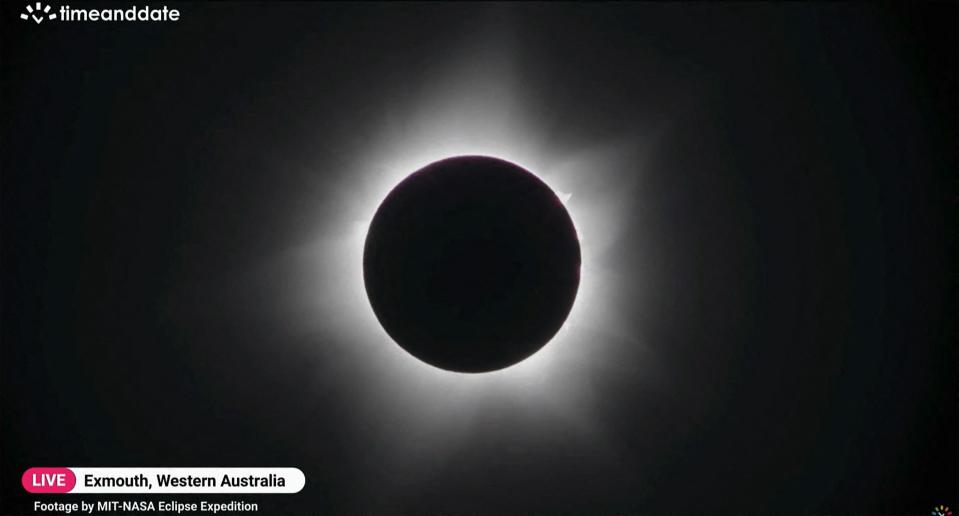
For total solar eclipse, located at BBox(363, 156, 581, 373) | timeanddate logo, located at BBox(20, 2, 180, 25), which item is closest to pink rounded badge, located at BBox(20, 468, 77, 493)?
total solar eclipse, located at BBox(363, 156, 581, 373)

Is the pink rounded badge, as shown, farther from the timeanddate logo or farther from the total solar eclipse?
the timeanddate logo

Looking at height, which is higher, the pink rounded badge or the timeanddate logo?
the timeanddate logo

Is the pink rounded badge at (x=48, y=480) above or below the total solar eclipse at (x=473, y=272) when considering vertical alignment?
below

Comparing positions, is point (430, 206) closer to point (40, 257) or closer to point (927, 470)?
point (40, 257)

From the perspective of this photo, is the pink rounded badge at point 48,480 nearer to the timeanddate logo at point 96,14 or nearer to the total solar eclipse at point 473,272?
the total solar eclipse at point 473,272

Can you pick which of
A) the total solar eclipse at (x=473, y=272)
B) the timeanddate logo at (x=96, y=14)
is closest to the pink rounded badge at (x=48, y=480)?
the total solar eclipse at (x=473, y=272)
